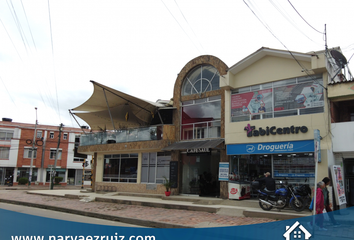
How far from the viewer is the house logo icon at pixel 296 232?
8609 mm

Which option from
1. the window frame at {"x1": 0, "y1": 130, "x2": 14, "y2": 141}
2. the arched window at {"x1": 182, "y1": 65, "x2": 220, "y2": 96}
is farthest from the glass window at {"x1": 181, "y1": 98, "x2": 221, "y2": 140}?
the window frame at {"x1": 0, "y1": 130, "x2": 14, "y2": 141}

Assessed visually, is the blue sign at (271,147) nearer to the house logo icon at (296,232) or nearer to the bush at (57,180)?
the house logo icon at (296,232)

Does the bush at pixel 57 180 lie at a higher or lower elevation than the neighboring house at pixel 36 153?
lower

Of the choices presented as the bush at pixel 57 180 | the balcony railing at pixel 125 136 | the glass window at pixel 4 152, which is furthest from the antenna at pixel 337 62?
the glass window at pixel 4 152

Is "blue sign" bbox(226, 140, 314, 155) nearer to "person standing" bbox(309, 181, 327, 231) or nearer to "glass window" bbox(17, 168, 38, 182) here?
"person standing" bbox(309, 181, 327, 231)

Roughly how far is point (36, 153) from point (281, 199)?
44392 millimetres

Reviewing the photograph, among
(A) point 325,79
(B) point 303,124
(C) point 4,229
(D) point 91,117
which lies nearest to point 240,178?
(B) point 303,124

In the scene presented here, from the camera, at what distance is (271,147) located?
14477 mm

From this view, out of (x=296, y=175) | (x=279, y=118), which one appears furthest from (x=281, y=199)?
(x=279, y=118)

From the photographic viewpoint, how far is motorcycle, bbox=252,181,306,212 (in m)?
11.7

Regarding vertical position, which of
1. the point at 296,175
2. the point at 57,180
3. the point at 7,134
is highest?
the point at 7,134

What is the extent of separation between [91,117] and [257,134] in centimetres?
1566

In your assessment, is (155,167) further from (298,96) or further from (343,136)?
(343,136)

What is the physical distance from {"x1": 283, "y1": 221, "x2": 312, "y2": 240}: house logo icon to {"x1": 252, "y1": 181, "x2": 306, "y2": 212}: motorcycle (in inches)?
69.5
